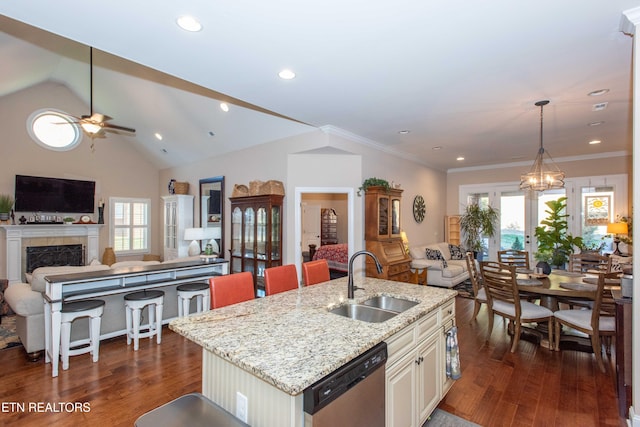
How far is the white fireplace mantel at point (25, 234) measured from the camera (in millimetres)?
6480

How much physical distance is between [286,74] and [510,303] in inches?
143

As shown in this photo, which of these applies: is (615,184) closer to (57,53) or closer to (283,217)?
(283,217)

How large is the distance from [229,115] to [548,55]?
15.0ft

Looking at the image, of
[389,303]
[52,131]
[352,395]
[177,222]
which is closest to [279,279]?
[389,303]

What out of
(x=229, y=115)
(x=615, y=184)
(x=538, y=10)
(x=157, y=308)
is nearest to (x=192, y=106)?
(x=229, y=115)

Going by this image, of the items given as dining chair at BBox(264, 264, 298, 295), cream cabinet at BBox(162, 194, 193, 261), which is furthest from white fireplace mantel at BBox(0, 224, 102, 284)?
dining chair at BBox(264, 264, 298, 295)

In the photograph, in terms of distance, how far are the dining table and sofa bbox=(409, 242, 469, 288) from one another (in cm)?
232

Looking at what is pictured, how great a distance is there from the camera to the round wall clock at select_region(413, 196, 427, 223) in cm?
728

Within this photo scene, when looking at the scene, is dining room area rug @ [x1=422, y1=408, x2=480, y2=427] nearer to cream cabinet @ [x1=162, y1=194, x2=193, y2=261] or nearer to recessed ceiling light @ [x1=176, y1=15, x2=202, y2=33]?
recessed ceiling light @ [x1=176, y1=15, x2=202, y2=33]

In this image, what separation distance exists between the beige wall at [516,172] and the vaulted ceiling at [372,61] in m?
0.93

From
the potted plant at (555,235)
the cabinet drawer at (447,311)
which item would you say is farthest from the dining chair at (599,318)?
the potted plant at (555,235)

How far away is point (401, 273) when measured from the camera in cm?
575

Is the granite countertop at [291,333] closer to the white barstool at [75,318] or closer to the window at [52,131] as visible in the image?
the white barstool at [75,318]

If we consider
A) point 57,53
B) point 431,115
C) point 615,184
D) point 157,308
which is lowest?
point 157,308
